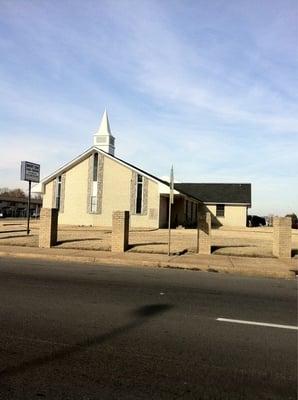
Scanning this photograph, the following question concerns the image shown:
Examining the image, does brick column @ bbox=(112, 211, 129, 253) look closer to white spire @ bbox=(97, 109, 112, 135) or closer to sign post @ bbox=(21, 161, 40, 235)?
sign post @ bbox=(21, 161, 40, 235)

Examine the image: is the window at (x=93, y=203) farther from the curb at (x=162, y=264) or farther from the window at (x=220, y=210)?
the curb at (x=162, y=264)

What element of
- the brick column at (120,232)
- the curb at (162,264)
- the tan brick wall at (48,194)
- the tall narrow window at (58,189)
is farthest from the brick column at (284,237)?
the tan brick wall at (48,194)

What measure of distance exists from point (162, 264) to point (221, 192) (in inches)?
1713

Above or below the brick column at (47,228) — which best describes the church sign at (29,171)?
above

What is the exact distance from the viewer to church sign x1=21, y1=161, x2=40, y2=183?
1034 inches

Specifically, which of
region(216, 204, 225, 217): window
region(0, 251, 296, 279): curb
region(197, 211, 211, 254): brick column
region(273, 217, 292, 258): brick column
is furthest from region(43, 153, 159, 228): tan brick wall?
region(0, 251, 296, 279): curb

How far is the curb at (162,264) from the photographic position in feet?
45.1

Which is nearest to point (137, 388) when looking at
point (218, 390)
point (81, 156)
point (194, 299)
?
point (218, 390)

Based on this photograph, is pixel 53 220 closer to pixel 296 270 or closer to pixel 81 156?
pixel 296 270

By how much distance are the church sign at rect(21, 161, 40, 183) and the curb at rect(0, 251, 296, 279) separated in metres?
9.71

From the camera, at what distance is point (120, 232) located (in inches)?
724

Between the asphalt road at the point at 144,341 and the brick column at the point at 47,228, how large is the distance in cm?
789

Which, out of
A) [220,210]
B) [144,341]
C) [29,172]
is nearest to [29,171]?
[29,172]

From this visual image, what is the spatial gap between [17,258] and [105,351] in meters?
11.3
